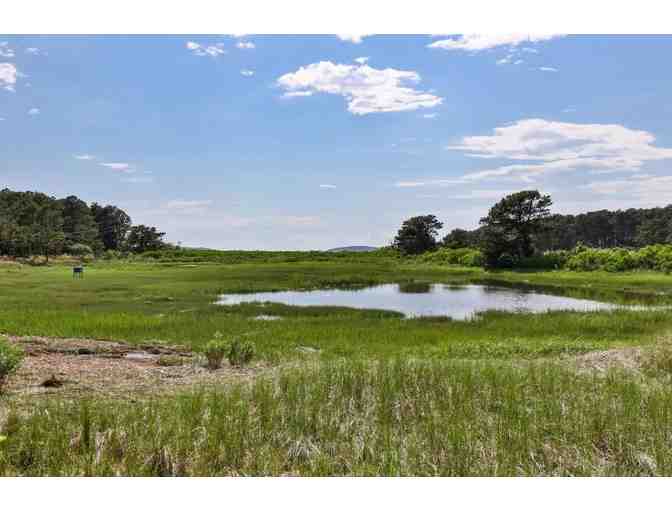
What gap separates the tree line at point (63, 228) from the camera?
87.6m

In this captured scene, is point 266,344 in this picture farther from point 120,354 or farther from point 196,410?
point 196,410

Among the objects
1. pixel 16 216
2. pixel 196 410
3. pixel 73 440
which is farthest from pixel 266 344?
pixel 16 216

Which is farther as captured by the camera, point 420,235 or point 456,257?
point 420,235

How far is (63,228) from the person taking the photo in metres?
109

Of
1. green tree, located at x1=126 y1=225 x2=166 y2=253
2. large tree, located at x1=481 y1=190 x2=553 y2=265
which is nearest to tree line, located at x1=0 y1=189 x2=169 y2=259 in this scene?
green tree, located at x1=126 y1=225 x2=166 y2=253

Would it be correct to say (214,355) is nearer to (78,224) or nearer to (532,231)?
(532,231)

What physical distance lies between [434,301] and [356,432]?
32.3 metres

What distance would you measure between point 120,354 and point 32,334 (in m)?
6.08

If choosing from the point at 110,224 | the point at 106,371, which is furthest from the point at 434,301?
the point at 110,224

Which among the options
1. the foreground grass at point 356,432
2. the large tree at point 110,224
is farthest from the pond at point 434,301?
the large tree at point 110,224

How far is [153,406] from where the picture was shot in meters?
8.38

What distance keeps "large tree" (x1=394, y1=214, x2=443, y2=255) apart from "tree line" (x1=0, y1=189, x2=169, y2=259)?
62.3 meters

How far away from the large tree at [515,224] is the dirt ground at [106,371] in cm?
7677

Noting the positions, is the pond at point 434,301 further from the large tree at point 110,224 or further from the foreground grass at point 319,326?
the large tree at point 110,224
